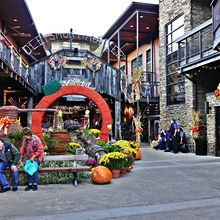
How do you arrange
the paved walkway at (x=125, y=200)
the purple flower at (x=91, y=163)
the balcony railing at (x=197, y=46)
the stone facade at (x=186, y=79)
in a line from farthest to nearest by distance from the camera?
the stone facade at (x=186, y=79)
the balcony railing at (x=197, y=46)
the purple flower at (x=91, y=163)
the paved walkway at (x=125, y=200)

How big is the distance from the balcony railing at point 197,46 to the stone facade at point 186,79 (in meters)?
1.61

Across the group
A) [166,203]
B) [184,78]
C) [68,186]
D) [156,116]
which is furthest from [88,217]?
[156,116]

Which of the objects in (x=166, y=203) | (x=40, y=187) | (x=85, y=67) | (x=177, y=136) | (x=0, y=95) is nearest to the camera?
(x=166, y=203)

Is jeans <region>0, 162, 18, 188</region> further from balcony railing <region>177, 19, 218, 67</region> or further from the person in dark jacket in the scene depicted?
balcony railing <region>177, 19, 218, 67</region>

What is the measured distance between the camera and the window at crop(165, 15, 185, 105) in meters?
20.2

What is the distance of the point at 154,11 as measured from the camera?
24.4 meters

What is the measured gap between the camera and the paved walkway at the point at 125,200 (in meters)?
5.60

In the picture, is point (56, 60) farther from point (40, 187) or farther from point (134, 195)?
point (134, 195)

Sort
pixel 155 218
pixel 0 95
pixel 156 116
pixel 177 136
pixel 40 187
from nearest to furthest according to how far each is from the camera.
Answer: pixel 155 218, pixel 40 187, pixel 177 136, pixel 0 95, pixel 156 116

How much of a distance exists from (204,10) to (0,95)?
14812mm

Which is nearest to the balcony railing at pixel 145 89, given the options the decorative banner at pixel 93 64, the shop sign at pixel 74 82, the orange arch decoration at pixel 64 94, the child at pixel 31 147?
the decorative banner at pixel 93 64

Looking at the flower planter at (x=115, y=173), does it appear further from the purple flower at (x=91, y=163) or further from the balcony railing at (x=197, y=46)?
the balcony railing at (x=197, y=46)

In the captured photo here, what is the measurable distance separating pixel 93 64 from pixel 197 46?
9.23m

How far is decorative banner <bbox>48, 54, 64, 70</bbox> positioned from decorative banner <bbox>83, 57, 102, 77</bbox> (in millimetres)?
1793
